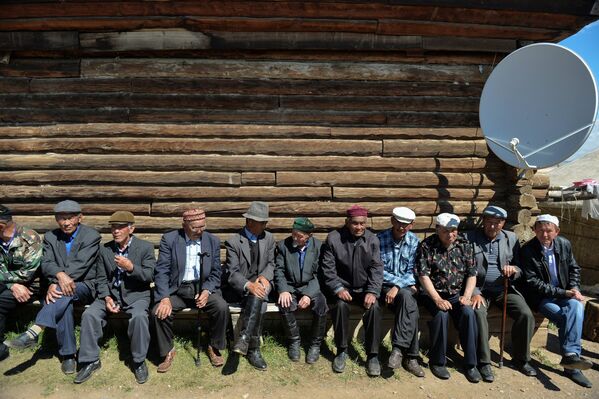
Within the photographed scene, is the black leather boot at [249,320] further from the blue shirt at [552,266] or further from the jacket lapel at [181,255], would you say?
the blue shirt at [552,266]

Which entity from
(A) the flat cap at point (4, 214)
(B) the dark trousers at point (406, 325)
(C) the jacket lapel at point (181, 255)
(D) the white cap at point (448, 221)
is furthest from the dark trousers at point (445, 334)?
(A) the flat cap at point (4, 214)

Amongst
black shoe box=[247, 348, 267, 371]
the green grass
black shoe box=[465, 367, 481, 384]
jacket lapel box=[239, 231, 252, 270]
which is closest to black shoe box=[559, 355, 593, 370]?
the green grass

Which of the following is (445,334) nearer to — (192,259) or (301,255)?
(301,255)

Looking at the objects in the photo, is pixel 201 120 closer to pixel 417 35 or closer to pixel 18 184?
pixel 18 184

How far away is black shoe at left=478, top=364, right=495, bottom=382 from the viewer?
405cm

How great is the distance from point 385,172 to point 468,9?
2170 mm

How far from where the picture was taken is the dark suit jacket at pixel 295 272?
4410 millimetres

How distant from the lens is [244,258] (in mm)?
4441

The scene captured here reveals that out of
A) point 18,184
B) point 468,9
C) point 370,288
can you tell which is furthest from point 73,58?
point 468,9

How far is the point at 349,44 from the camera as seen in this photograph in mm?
4996

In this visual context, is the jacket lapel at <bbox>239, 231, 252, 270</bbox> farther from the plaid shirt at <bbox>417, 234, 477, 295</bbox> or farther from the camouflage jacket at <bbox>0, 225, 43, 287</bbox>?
the camouflage jacket at <bbox>0, 225, 43, 287</bbox>

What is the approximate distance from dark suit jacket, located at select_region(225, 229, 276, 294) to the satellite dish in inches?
114

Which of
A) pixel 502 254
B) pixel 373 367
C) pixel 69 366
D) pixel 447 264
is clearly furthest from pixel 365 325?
pixel 69 366

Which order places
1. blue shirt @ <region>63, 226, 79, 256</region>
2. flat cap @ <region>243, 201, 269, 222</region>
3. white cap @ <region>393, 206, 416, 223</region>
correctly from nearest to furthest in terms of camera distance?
blue shirt @ <region>63, 226, 79, 256</region>, flat cap @ <region>243, 201, 269, 222</region>, white cap @ <region>393, 206, 416, 223</region>
